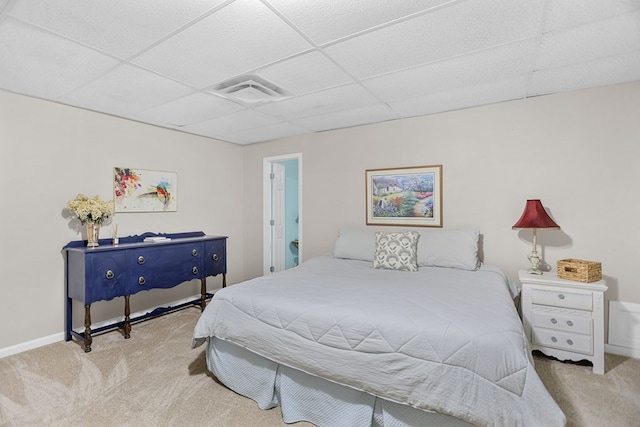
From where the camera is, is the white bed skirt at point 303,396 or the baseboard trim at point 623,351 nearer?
the white bed skirt at point 303,396

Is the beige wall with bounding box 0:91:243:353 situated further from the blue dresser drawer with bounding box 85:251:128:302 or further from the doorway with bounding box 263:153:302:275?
the doorway with bounding box 263:153:302:275

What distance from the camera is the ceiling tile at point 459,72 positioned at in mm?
2088

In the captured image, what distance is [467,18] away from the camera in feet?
5.61

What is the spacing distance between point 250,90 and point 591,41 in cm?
246

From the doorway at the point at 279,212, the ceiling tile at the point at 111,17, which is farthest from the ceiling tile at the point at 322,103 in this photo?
the ceiling tile at the point at 111,17

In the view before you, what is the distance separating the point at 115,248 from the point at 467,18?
337 cm

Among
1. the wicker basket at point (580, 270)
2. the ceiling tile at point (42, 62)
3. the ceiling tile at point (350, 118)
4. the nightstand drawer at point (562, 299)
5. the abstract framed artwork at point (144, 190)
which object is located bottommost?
the nightstand drawer at point (562, 299)

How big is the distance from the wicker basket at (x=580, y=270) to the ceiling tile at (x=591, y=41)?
153 centimetres

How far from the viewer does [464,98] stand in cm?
293

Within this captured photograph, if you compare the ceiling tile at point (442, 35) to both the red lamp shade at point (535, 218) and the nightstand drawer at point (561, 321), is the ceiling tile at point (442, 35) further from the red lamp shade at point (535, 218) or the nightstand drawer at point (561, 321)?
the nightstand drawer at point (561, 321)

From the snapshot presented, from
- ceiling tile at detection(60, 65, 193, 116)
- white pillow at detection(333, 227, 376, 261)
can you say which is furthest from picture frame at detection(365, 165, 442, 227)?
ceiling tile at detection(60, 65, 193, 116)

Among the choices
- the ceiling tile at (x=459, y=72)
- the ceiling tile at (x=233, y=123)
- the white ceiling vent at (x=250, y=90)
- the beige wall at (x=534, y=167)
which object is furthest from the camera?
the ceiling tile at (x=233, y=123)

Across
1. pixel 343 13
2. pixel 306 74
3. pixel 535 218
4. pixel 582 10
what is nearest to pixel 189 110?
pixel 306 74

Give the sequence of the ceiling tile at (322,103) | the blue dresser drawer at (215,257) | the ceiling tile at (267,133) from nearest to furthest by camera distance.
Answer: the ceiling tile at (322,103) → the blue dresser drawer at (215,257) → the ceiling tile at (267,133)
